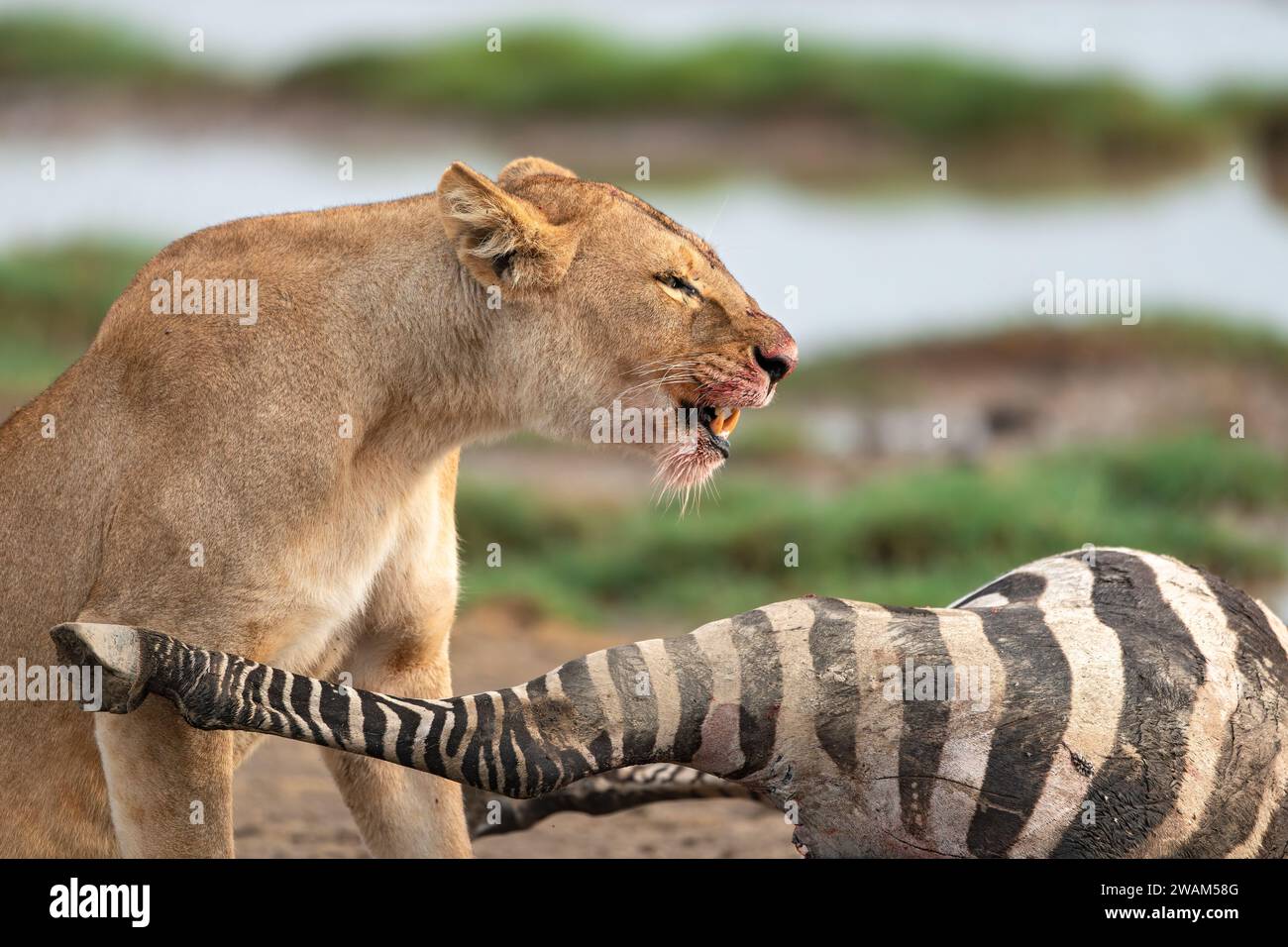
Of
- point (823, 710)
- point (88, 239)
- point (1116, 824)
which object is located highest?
point (88, 239)

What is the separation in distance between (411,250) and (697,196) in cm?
1325

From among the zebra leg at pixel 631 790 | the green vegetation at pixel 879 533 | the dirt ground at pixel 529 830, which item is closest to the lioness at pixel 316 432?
the zebra leg at pixel 631 790

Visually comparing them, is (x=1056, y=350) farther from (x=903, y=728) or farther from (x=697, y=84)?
(x=903, y=728)

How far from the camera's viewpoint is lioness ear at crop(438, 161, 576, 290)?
4.41 meters

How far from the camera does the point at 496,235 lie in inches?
174

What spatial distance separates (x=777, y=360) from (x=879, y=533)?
712 cm

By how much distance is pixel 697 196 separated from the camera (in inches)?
691

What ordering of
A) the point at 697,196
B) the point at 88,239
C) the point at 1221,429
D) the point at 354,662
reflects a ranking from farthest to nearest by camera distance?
the point at 697,196
the point at 88,239
the point at 1221,429
the point at 354,662

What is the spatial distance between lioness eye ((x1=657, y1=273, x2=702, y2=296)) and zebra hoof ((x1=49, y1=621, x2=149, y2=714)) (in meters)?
1.77

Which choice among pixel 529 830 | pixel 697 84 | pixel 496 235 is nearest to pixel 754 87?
pixel 697 84

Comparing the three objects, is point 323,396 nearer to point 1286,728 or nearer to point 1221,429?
point 1286,728

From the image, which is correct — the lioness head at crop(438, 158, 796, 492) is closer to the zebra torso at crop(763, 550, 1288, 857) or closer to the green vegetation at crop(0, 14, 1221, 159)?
the zebra torso at crop(763, 550, 1288, 857)

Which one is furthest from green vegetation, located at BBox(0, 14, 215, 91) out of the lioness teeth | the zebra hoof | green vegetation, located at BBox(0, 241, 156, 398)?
the zebra hoof

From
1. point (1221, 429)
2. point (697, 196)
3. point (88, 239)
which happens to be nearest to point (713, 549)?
point (1221, 429)
